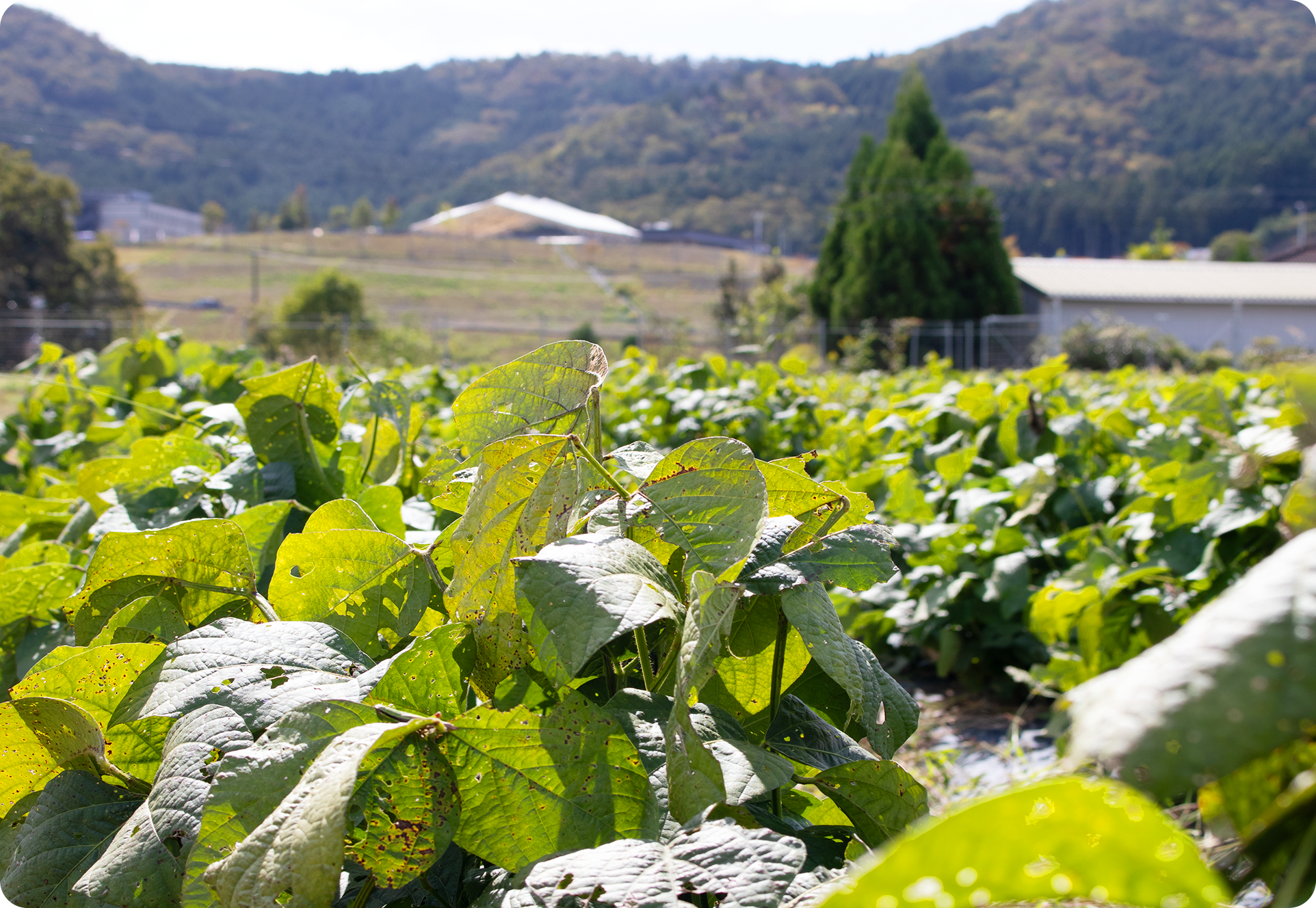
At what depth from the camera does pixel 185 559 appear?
2.94 feet

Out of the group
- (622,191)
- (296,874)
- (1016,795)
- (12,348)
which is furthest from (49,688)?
(622,191)

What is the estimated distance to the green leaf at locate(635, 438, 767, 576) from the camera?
67cm

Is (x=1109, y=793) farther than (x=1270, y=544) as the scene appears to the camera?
No

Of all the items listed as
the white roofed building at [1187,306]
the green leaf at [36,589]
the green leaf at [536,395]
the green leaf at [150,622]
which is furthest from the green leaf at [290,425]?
the white roofed building at [1187,306]

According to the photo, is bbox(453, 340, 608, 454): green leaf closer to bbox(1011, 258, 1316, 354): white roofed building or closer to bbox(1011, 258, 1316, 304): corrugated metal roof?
bbox(1011, 258, 1316, 354): white roofed building

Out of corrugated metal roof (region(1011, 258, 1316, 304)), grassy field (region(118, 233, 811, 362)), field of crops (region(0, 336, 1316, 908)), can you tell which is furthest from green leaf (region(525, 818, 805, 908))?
corrugated metal roof (region(1011, 258, 1316, 304))

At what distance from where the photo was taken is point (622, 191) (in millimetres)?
88250

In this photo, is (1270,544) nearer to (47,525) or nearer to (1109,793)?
(1109,793)

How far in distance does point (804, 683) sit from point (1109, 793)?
1.90ft

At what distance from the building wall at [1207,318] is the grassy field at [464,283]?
13.3 metres

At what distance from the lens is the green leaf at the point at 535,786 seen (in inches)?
23.9

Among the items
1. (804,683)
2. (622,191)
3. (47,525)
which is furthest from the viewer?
(622,191)

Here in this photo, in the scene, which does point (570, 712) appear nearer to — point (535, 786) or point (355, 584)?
point (535, 786)

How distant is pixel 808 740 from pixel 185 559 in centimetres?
61
